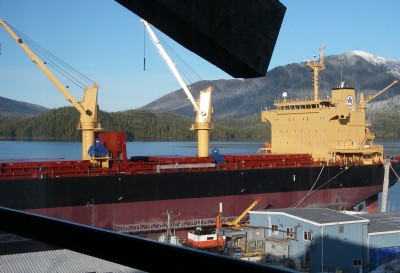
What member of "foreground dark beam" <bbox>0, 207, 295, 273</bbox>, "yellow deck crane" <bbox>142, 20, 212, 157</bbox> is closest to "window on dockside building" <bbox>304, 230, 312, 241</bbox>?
"foreground dark beam" <bbox>0, 207, 295, 273</bbox>

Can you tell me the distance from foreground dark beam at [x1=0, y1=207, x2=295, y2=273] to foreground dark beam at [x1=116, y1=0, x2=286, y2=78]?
0.24 meters

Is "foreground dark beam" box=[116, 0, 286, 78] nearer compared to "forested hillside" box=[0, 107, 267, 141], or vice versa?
"foreground dark beam" box=[116, 0, 286, 78]

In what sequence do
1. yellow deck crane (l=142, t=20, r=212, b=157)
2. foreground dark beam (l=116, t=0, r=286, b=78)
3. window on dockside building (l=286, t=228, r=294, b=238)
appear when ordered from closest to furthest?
foreground dark beam (l=116, t=0, r=286, b=78)
window on dockside building (l=286, t=228, r=294, b=238)
yellow deck crane (l=142, t=20, r=212, b=157)

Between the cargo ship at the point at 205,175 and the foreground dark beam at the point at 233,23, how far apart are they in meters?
7.61

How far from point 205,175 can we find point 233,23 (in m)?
9.49

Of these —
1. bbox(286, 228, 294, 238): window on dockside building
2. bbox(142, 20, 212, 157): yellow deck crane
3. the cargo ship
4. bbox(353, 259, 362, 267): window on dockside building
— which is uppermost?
bbox(142, 20, 212, 157): yellow deck crane

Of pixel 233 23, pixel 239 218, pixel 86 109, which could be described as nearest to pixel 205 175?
pixel 239 218

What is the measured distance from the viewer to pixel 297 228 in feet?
22.0

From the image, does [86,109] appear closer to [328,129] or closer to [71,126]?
[71,126]

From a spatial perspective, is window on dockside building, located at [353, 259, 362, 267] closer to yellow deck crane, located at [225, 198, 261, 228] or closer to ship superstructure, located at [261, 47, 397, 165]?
yellow deck crane, located at [225, 198, 261, 228]

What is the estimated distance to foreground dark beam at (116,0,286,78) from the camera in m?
0.62

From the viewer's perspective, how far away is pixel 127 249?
57 centimetres

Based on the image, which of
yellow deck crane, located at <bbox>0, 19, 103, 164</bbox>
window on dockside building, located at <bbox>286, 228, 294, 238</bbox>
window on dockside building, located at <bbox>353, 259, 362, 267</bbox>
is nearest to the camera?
window on dockside building, located at <bbox>353, 259, 362, 267</bbox>

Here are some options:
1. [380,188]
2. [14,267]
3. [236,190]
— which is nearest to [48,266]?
[14,267]
